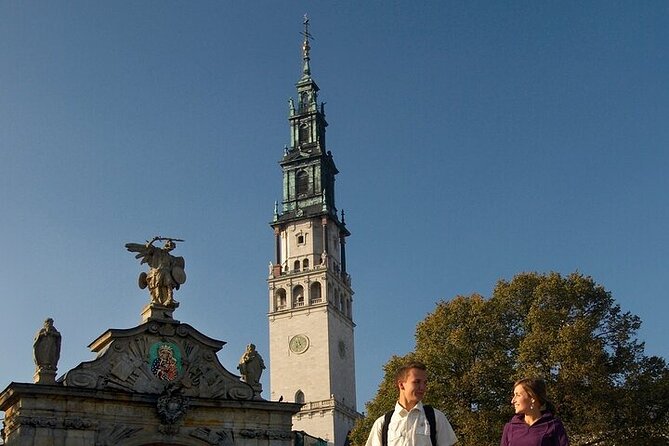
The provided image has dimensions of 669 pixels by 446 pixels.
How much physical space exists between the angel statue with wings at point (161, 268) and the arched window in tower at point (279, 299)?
204ft

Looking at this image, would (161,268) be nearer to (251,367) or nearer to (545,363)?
(251,367)

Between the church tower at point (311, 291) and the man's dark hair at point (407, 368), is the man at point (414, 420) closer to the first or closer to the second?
the man's dark hair at point (407, 368)

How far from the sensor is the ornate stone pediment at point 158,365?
30.4 metres

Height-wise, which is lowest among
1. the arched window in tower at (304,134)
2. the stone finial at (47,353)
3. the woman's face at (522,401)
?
the woman's face at (522,401)

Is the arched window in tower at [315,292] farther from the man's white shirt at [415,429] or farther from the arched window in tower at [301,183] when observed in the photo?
the man's white shirt at [415,429]

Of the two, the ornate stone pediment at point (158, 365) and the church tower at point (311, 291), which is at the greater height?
the church tower at point (311, 291)

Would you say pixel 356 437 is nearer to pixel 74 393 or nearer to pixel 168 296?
pixel 168 296

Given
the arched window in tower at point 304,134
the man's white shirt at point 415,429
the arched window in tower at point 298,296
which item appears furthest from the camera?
the arched window in tower at point 304,134

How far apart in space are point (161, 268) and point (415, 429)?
85.9 ft

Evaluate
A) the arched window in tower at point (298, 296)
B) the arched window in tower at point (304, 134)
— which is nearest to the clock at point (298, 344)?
the arched window in tower at point (298, 296)

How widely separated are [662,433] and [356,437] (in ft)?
44.5

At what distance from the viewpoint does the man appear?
8.20 meters

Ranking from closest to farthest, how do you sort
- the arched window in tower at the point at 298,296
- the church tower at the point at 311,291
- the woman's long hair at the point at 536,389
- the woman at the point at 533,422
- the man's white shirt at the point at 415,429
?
the man's white shirt at the point at 415,429
the woman at the point at 533,422
the woman's long hair at the point at 536,389
the church tower at the point at 311,291
the arched window in tower at the point at 298,296

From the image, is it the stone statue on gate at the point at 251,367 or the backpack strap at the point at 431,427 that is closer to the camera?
the backpack strap at the point at 431,427
